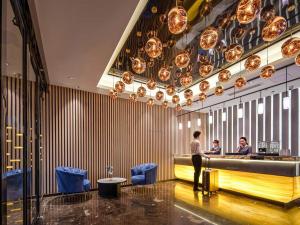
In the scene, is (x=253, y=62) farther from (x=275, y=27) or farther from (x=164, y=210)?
(x=164, y=210)

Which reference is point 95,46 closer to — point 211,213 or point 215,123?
point 211,213

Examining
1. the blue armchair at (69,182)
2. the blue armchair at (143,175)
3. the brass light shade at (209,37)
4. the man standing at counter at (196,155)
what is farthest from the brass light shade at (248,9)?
the blue armchair at (143,175)

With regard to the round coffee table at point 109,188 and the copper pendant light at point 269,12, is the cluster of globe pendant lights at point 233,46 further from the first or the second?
the round coffee table at point 109,188

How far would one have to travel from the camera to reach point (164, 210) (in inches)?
198

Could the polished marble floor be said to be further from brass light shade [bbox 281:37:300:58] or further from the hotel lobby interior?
brass light shade [bbox 281:37:300:58]

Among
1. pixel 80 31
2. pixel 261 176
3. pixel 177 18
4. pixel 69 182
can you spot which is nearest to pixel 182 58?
pixel 177 18

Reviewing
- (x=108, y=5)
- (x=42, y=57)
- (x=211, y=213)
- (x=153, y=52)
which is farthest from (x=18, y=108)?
(x=211, y=213)

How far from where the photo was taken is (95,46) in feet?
14.1

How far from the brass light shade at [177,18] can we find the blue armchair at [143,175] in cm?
562

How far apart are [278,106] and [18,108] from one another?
27.6 ft

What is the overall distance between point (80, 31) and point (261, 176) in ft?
17.5

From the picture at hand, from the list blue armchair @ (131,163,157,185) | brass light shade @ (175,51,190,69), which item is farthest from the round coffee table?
brass light shade @ (175,51,190,69)

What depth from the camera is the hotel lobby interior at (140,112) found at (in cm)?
296

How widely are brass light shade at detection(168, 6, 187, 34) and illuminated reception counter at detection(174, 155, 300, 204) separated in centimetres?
405
